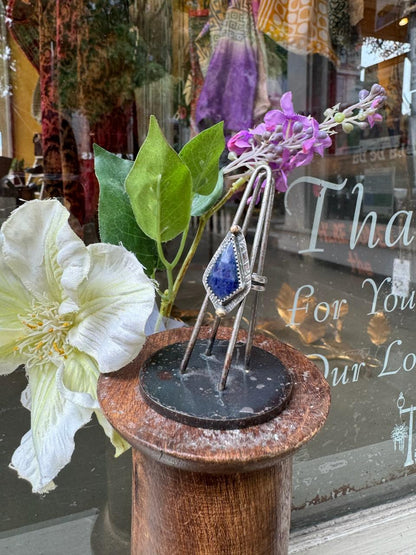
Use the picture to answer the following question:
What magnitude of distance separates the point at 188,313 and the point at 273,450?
2.84 ft

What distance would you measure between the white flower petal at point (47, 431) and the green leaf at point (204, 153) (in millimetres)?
261

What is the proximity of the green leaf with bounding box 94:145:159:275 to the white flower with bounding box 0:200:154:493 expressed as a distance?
0.05 metres

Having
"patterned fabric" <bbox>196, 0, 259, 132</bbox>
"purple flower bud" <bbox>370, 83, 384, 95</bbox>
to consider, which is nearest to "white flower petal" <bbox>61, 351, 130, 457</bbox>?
"purple flower bud" <bbox>370, 83, 384, 95</bbox>

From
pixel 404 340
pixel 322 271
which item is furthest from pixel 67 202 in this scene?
pixel 404 340

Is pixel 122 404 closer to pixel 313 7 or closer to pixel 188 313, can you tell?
pixel 188 313

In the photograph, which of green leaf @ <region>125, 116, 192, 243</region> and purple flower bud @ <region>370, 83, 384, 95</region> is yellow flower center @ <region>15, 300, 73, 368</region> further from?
purple flower bud @ <region>370, 83, 384, 95</region>

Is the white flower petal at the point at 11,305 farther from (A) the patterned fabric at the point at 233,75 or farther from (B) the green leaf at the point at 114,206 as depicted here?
(A) the patterned fabric at the point at 233,75

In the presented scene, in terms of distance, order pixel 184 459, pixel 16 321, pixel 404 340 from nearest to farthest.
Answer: pixel 184 459 → pixel 16 321 → pixel 404 340

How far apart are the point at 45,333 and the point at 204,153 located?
0.84 feet

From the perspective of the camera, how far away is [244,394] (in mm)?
382

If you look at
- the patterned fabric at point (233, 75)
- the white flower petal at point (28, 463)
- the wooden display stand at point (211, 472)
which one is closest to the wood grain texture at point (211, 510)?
the wooden display stand at point (211, 472)

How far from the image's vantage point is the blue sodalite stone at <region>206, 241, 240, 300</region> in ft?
1.21

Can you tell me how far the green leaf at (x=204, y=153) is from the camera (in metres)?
0.45

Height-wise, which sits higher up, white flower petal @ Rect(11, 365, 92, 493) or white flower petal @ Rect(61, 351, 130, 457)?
white flower petal @ Rect(61, 351, 130, 457)
